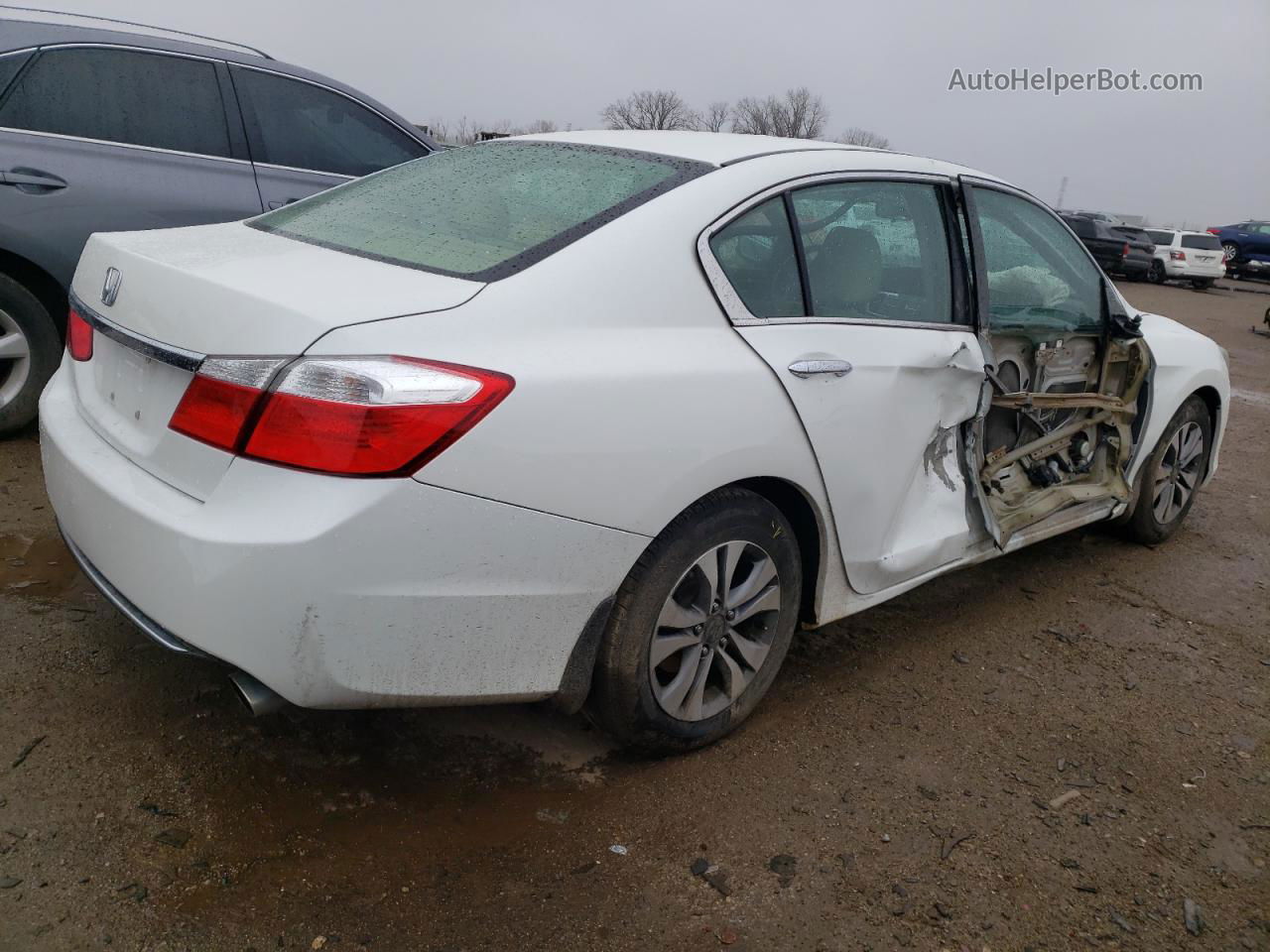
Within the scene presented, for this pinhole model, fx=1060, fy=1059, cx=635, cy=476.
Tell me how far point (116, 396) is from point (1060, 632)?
10.3ft

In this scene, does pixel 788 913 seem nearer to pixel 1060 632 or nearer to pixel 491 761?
pixel 491 761

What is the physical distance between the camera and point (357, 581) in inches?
77.8

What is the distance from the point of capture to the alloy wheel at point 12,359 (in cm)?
430

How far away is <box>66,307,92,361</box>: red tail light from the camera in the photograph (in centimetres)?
264

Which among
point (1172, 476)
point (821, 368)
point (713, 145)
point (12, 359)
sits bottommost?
point (12, 359)

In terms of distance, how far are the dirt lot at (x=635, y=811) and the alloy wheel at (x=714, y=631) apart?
0.65 feet

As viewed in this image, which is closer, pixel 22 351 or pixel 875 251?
pixel 875 251

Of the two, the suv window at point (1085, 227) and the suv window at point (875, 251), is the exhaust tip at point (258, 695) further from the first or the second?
the suv window at point (1085, 227)

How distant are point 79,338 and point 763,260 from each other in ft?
5.78

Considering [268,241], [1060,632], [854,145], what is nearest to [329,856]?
[268,241]

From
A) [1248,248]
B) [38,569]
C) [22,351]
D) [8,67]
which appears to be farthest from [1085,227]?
[38,569]

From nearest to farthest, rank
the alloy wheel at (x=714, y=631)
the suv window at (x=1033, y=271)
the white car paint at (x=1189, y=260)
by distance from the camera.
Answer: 1. the alloy wheel at (x=714, y=631)
2. the suv window at (x=1033, y=271)
3. the white car paint at (x=1189, y=260)

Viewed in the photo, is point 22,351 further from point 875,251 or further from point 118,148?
point 875,251

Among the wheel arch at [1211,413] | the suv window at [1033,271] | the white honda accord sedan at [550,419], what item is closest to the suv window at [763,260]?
the white honda accord sedan at [550,419]
